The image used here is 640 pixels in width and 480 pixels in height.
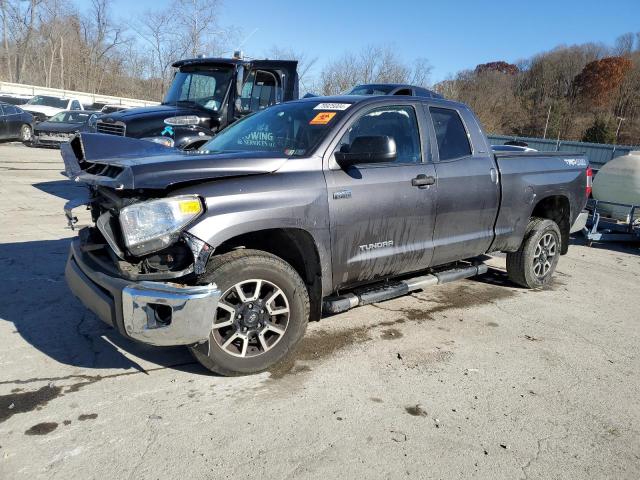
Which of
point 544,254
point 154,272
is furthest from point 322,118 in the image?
point 544,254

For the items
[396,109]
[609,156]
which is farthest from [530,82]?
[396,109]

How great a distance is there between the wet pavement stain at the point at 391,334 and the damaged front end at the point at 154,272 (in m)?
1.75

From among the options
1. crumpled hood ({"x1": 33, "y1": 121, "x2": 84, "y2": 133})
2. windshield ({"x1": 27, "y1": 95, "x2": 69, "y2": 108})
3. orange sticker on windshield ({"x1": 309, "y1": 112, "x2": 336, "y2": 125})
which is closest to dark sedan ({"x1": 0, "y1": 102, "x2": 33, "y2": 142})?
crumpled hood ({"x1": 33, "y1": 121, "x2": 84, "y2": 133})

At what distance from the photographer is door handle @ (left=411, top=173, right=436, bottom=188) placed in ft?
13.7

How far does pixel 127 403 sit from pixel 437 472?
1.82 m

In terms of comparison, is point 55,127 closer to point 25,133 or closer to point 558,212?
point 25,133

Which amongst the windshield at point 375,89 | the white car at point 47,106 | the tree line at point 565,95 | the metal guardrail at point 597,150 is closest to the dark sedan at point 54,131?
the white car at point 47,106

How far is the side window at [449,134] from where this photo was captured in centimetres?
460

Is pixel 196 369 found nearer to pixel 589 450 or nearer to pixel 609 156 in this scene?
pixel 589 450

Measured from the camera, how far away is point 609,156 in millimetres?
19984

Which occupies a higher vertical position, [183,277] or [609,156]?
[609,156]

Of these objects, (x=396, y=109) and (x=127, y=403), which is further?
(x=396, y=109)

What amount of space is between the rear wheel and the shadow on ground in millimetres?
16061

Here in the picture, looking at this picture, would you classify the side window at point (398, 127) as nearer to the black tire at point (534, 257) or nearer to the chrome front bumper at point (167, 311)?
the chrome front bumper at point (167, 311)
